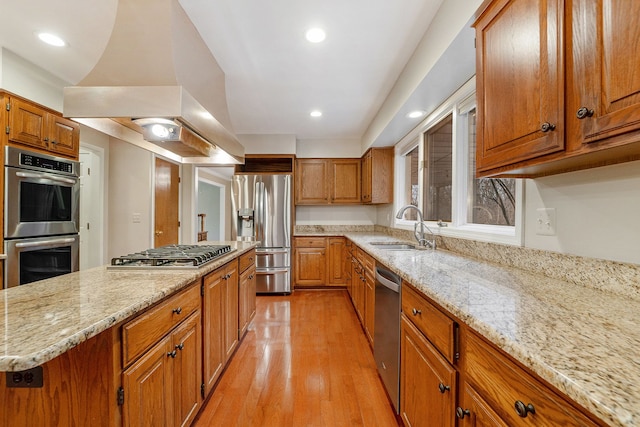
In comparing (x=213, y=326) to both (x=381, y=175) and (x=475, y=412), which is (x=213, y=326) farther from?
(x=381, y=175)

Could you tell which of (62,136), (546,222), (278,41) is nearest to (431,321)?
(546,222)

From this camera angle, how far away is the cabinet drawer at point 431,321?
0.96 meters

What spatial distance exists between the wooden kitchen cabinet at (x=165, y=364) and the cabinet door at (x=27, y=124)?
2.25m

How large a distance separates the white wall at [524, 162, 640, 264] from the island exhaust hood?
1.79 metres

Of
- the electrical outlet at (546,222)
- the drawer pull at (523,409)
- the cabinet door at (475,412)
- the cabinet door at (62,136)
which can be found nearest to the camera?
the drawer pull at (523,409)

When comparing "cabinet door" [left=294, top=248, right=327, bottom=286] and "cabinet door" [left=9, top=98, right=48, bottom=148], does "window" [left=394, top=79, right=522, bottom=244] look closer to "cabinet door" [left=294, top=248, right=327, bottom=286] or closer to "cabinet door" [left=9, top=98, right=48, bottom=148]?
"cabinet door" [left=294, top=248, right=327, bottom=286]

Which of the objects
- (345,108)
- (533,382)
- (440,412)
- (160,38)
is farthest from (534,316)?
(345,108)

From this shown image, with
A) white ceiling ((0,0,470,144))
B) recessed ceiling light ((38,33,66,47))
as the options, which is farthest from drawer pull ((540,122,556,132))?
recessed ceiling light ((38,33,66,47))

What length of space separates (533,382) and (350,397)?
1.49 meters

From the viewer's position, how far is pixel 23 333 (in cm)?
72

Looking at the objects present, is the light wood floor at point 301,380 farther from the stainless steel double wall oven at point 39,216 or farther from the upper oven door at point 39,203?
the upper oven door at point 39,203

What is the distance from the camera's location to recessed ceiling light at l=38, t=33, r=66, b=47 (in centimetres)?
212

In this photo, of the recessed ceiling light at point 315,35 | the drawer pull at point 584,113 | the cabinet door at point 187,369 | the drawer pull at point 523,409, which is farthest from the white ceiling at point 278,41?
the drawer pull at point 523,409

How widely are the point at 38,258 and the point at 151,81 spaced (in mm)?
2237
